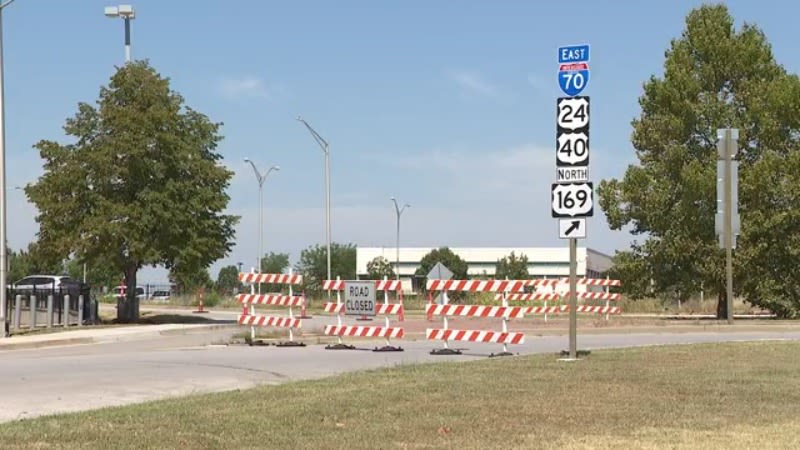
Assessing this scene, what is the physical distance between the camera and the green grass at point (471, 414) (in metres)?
8.55

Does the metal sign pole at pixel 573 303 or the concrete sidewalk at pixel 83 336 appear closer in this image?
the metal sign pole at pixel 573 303

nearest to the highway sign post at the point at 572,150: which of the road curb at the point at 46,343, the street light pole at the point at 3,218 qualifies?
the road curb at the point at 46,343

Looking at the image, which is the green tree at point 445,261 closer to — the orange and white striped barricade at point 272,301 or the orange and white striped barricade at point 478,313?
the orange and white striped barricade at point 272,301

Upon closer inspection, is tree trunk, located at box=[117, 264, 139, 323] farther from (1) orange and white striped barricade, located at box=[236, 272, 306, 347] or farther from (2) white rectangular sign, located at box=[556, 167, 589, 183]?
(2) white rectangular sign, located at box=[556, 167, 589, 183]

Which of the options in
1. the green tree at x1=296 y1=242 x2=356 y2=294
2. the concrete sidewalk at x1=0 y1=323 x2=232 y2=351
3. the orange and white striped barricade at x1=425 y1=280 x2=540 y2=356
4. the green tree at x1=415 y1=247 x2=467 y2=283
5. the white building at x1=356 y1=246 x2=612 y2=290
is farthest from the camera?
the white building at x1=356 y1=246 x2=612 y2=290

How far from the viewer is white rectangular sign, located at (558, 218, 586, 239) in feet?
52.7

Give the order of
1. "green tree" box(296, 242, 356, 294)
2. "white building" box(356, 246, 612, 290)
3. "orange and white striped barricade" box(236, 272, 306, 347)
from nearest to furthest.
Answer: "orange and white striped barricade" box(236, 272, 306, 347) → "green tree" box(296, 242, 356, 294) → "white building" box(356, 246, 612, 290)

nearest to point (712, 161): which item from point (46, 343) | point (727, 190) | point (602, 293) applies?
point (602, 293)

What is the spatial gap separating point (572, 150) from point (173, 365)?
753 cm

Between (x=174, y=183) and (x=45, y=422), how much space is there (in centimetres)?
2300

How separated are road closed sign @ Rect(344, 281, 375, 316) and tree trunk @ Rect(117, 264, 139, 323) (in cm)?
1428

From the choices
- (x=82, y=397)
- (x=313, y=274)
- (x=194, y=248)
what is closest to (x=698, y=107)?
(x=194, y=248)

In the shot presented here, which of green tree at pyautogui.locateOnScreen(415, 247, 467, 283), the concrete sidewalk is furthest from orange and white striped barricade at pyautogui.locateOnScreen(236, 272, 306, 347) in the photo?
green tree at pyautogui.locateOnScreen(415, 247, 467, 283)

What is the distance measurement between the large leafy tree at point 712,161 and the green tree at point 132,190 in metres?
14.4
